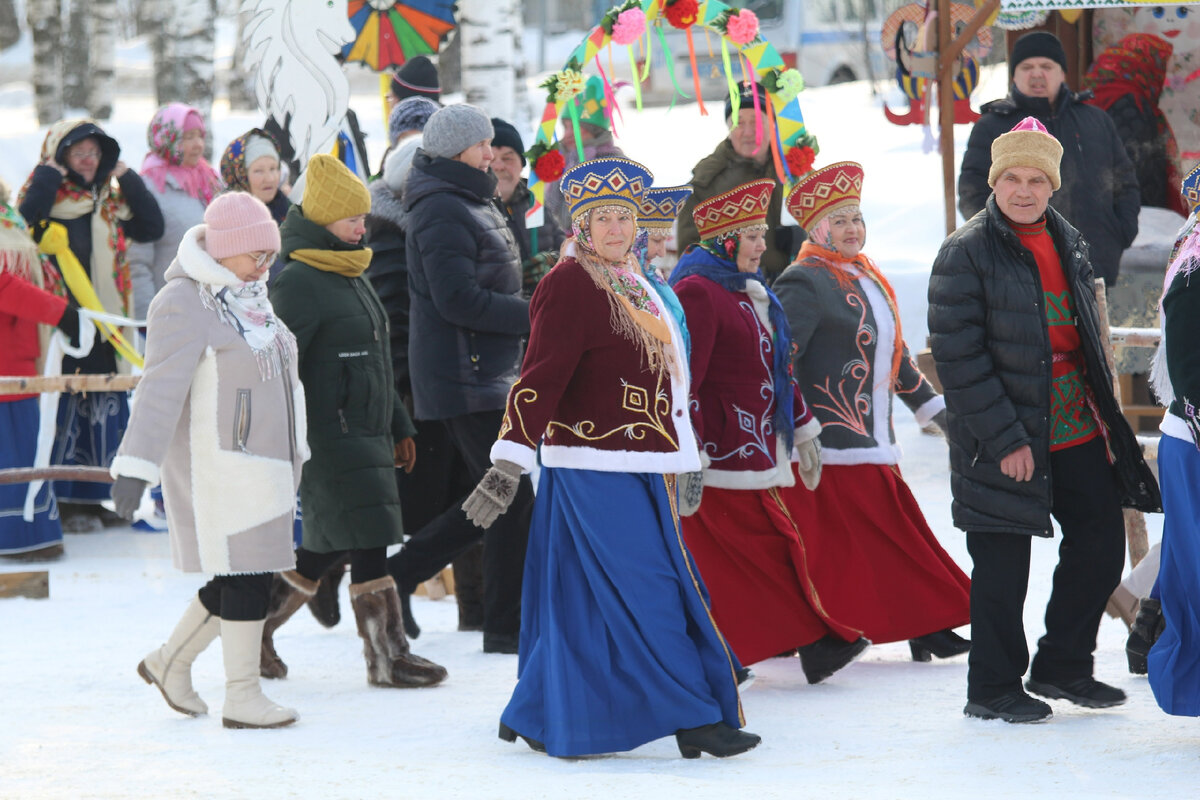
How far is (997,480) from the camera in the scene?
5355 millimetres

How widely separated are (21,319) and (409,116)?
245 cm

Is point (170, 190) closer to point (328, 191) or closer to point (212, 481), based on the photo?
point (328, 191)

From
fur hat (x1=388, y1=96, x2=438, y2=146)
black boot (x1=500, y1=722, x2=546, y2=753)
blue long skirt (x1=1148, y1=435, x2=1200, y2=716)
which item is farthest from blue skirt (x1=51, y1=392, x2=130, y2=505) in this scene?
blue long skirt (x1=1148, y1=435, x2=1200, y2=716)

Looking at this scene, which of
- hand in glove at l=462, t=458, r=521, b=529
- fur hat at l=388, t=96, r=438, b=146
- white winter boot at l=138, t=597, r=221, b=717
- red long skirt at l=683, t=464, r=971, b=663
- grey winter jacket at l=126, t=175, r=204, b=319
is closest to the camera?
hand in glove at l=462, t=458, r=521, b=529

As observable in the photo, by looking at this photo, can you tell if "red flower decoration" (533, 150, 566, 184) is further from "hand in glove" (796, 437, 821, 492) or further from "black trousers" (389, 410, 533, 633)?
"hand in glove" (796, 437, 821, 492)

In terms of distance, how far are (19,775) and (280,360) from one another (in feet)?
4.80

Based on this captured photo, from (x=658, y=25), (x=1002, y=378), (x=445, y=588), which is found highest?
(x=658, y=25)

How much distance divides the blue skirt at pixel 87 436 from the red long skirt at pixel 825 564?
4519 mm

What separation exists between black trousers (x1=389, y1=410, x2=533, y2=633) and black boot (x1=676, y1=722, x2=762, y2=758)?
5.45ft

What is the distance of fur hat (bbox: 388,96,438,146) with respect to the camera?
776cm

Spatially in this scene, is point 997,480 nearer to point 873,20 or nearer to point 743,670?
point 743,670

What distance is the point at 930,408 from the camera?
6.65 meters

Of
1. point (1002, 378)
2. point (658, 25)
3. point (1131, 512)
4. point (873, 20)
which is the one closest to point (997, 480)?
point (1002, 378)

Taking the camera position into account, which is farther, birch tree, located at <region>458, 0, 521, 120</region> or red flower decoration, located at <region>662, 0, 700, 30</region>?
birch tree, located at <region>458, 0, 521, 120</region>
